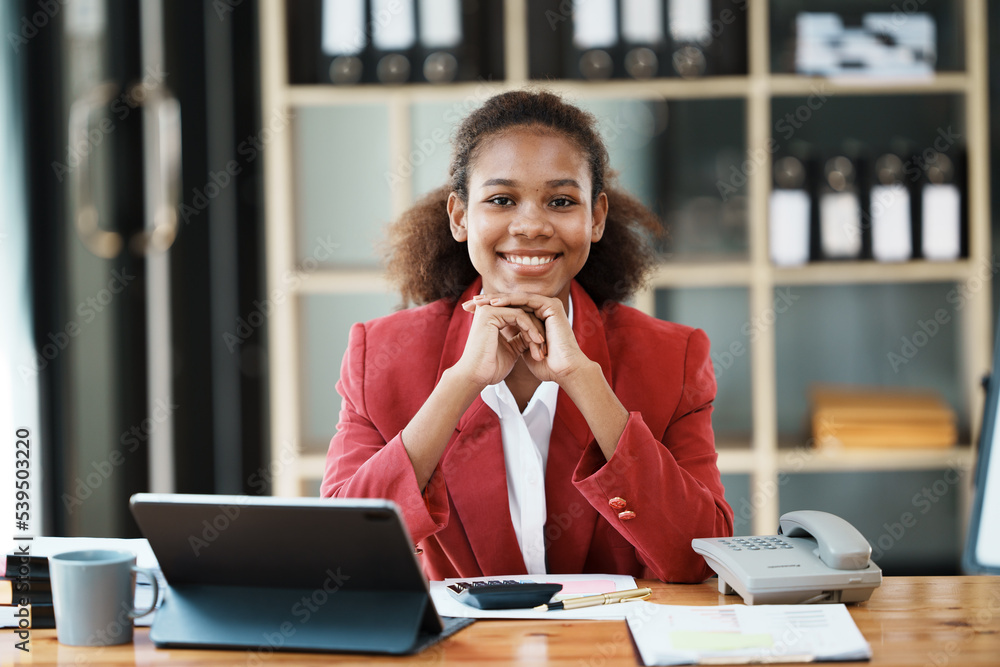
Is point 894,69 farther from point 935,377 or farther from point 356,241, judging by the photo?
point 356,241

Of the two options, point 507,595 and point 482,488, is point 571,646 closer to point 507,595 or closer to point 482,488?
point 507,595

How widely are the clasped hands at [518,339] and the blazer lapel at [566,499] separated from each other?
0.09 metres

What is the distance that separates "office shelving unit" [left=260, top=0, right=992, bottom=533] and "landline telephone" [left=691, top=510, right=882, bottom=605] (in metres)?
1.61

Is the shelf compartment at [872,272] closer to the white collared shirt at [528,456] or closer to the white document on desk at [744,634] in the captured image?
the white collared shirt at [528,456]

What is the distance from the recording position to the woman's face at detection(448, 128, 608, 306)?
152 centimetres

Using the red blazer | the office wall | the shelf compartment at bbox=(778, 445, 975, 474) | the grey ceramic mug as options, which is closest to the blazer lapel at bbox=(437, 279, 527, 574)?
the red blazer

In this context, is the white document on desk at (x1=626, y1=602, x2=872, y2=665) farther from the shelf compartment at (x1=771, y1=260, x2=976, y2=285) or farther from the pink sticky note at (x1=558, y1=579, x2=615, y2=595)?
the shelf compartment at (x1=771, y1=260, x2=976, y2=285)

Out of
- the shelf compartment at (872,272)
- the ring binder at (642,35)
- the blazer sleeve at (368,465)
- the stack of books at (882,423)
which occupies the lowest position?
the stack of books at (882,423)

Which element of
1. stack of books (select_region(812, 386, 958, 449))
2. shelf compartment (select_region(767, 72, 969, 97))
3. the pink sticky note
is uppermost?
shelf compartment (select_region(767, 72, 969, 97))

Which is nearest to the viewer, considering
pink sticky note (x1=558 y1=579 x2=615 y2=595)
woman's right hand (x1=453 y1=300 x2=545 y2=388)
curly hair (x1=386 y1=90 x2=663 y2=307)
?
pink sticky note (x1=558 y1=579 x2=615 y2=595)

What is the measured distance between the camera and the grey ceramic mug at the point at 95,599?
3.30 ft

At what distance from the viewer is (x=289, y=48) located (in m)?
2.76

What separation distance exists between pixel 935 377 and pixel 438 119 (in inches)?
72.0

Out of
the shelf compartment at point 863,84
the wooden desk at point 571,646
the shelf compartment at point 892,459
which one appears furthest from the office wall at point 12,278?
the shelf compartment at point 892,459
